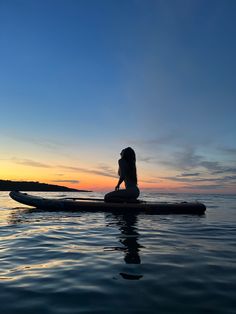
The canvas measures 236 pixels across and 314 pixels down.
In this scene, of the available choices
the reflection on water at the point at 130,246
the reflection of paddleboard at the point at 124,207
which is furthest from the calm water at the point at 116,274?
the reflection of paddleboard at the point at 124,207

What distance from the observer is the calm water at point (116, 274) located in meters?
3.97

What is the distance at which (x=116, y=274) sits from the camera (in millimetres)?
5230

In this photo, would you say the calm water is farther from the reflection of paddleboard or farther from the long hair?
the long hair

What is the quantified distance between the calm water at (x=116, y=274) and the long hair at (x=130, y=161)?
723 centimetres

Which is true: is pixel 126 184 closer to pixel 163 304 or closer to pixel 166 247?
pixel 166 247

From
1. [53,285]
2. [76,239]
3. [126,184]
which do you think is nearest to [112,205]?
[126,184]

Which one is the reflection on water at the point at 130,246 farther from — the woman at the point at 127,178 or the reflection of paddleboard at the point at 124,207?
the woman at the point at 127,178

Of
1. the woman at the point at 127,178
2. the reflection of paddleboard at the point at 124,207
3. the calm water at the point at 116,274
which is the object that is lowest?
the calm water at the point at 116,274

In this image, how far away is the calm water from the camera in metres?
3.97

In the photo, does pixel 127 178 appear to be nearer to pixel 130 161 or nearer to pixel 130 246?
pixel 130 161

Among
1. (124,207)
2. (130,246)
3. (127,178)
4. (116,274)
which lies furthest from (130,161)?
(116,274)

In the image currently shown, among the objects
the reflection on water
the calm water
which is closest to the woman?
the reflection on water

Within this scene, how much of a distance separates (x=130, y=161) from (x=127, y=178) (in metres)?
0.92

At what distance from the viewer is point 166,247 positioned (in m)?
7.59
